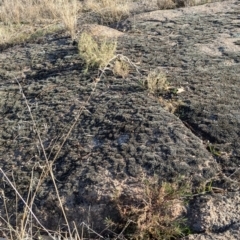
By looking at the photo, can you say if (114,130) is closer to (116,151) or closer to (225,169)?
(116,151)

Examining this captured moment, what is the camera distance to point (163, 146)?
3049mm

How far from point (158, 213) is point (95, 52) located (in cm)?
179

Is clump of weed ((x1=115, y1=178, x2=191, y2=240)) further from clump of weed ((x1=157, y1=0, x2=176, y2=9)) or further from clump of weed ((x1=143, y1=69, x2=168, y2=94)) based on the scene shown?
clump of weed ((x1=157, y1=0, x2=176, y2=9))

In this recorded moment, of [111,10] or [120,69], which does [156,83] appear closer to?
[120,69]

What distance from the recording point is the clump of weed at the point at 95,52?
12.9ft

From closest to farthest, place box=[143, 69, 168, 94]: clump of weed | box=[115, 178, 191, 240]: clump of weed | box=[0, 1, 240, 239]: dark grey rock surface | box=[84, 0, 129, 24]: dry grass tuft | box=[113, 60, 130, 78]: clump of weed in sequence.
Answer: box=[115, 178, 191, 240]: clump of weed
box=[0, 1, 240, 239]: dark grey rock surface
box=[143, 69, 168, 94]: clump of weed
box=[113, 60, 130, 78]: clump of weed
box=[84, 0, 129, 24]: dry grass tuft

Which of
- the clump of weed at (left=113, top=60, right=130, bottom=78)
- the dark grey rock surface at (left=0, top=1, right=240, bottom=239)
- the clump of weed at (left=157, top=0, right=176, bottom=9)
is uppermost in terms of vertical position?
the clump of weed at (left=113, top=60, right=130, bottom=78)

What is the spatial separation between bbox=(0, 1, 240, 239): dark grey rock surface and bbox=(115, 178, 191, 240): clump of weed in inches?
2.8

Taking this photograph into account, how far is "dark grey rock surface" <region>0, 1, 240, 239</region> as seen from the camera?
2840 mm

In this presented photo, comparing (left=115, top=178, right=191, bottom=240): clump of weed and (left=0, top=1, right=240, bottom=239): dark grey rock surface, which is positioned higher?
(left=0, top=1, right=240, bottom=239): dark grey rock surface

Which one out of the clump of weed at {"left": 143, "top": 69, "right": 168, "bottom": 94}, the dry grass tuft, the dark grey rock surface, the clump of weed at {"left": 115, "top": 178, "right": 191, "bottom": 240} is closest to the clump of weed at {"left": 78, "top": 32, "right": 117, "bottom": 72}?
the dark grey rock surface

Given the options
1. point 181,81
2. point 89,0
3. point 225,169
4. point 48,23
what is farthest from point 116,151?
point 89,0

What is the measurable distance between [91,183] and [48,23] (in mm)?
3335

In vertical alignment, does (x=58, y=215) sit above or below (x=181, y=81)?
below
